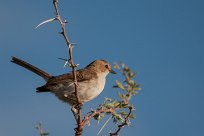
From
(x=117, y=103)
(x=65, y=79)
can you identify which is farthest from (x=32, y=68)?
(x=117, y=103)

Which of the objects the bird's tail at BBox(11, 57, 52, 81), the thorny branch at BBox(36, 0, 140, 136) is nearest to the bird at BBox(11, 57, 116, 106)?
the bird's tail at BBox(11, 57, 52, 81)

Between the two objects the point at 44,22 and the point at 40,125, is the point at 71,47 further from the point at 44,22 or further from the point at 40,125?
the point at 40,125

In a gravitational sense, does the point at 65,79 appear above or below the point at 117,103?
above

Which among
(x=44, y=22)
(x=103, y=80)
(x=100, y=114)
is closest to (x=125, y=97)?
(x=100, y=114)

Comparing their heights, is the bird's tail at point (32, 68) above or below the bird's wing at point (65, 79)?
above

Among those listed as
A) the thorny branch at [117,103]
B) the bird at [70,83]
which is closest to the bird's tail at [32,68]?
the bird at [70,83]

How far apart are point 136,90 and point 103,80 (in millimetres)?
5826

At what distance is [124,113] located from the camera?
3.86 meters

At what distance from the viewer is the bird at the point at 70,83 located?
803 centimetres

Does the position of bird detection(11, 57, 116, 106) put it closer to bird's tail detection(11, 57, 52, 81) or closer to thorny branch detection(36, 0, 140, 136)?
bird's tail detection(11, 57, 52, 81)

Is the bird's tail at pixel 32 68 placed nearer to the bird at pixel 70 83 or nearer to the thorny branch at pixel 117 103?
the bird at pixel 70 83

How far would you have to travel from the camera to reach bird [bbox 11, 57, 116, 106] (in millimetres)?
8032

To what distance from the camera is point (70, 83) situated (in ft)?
26.8

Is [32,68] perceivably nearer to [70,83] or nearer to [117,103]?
[70,83]
